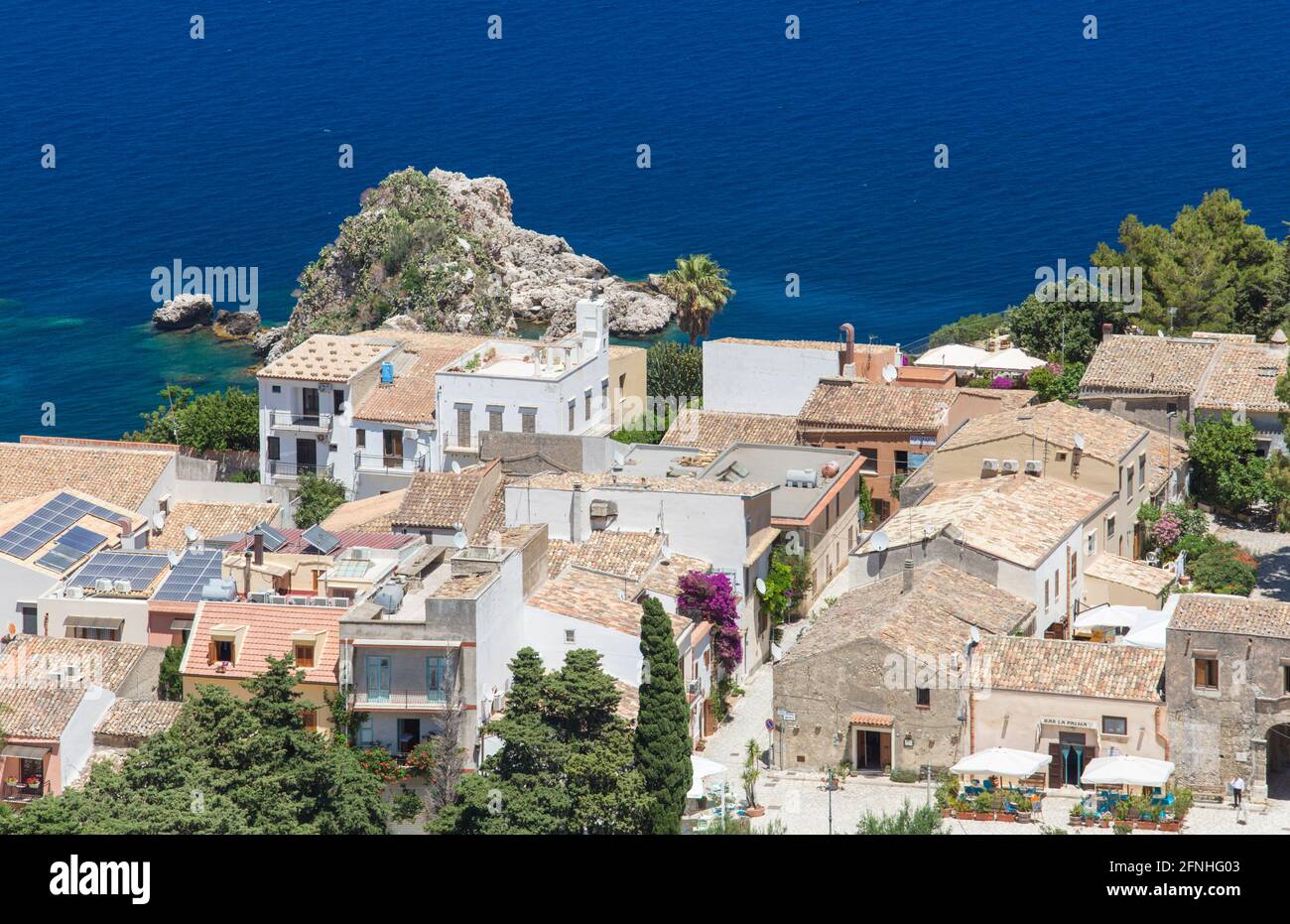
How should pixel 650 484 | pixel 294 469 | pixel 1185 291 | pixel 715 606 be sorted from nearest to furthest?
pixel 715 606 < pixel 650 484 < pixel 294 469 < pixel 1185 291

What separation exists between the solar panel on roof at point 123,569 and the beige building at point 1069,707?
23626 mm

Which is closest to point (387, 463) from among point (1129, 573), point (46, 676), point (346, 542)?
point (346, 542)

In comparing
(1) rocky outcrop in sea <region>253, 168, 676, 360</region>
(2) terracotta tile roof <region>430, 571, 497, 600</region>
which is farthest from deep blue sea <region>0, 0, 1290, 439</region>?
(2) terracotta tile roof <region>430, 571, 497, 600</region>

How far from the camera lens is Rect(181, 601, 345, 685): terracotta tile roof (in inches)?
2058

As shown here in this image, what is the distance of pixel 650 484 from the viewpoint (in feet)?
192

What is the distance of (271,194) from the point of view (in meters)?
189

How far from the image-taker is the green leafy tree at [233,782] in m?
43.7

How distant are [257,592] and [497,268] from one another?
72.7m

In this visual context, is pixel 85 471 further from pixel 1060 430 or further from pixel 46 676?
pixel 1060 430

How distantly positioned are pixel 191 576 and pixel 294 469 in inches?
775

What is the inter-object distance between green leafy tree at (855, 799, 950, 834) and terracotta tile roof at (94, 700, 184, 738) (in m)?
16.9

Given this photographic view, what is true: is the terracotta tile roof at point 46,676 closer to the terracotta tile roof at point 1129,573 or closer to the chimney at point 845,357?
the terracotta tile roof at point 1129,573

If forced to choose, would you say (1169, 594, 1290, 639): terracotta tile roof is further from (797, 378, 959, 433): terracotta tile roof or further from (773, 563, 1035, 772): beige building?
(797, 378, 959, 433): terracotta tile roof

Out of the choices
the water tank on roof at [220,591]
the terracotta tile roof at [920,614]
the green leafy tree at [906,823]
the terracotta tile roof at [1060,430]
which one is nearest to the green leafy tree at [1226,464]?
the terracotta tile roof at [1060,430]
